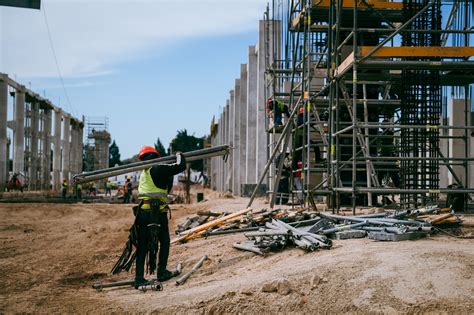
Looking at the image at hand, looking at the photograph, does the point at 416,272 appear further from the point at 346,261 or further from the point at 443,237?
the point at 443,237

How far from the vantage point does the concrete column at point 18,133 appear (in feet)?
136

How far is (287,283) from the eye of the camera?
6641 mm

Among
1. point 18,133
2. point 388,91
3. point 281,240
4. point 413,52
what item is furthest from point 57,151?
point 281,240

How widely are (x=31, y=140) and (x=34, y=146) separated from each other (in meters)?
0.61

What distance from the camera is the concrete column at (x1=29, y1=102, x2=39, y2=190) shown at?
1836 inches

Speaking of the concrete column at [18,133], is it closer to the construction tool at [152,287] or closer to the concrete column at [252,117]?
the concrete column at [252,117]

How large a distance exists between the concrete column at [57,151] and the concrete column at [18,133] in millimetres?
12539

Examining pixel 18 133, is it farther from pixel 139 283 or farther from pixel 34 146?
pixel 139 283

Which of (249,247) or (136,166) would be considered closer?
(136,166)

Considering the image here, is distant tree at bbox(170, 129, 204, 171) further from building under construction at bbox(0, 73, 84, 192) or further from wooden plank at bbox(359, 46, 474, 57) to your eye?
wooden plank at bbox(359, 46, 474, 57)

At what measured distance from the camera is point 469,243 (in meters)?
8.27

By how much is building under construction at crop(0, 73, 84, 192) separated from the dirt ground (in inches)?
1139

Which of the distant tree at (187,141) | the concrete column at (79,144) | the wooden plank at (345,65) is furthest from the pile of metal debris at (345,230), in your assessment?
the distant tree at (187,141)

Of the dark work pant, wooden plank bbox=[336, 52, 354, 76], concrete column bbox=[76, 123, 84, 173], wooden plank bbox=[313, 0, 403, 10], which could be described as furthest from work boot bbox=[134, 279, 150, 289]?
concrete column bbox=[76, 123, 84, 173]
